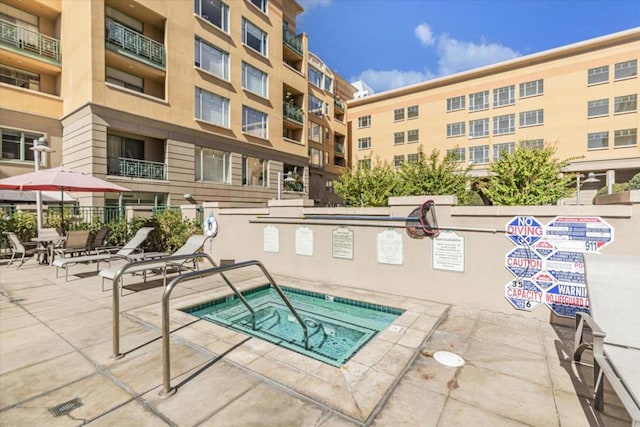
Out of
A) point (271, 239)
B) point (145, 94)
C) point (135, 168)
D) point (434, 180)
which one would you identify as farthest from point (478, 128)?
point (135, 168)

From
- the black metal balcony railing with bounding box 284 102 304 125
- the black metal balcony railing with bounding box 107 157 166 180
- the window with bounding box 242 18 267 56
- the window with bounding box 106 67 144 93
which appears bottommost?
the black metal balcony railing with bounding box 107 157 166 180

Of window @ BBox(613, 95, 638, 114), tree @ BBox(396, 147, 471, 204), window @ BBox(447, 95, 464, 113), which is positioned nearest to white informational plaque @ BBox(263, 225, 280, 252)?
tree @ BBox(396, 147, 471, 204)

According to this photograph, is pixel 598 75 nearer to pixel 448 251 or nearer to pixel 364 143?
pixel 364 143

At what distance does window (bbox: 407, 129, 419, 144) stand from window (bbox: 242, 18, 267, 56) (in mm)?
22110

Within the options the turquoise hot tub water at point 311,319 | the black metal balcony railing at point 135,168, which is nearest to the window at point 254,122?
the black metal balcony railing at point 135,168

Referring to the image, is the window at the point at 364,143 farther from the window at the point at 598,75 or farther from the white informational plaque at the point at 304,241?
the white informational plaque at the point at 304,241

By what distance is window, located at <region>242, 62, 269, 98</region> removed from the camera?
22258mm

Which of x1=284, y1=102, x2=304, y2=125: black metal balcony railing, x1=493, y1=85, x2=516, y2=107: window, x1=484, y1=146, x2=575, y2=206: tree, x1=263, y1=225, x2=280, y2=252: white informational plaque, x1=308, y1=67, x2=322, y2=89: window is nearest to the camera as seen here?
x1=484, y1=146, x2=575, y2=206: tree

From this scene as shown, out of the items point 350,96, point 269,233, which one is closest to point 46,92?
point 269,233

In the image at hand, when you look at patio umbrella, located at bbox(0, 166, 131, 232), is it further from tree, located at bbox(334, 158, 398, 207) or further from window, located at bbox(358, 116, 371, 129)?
window, located at bbox(358, 116, 371, 129)

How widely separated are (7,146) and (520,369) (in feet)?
73.6

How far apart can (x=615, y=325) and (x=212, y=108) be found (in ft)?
70.7

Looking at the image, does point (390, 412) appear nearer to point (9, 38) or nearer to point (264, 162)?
point (264, 162)

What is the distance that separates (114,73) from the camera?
16.8 metres
